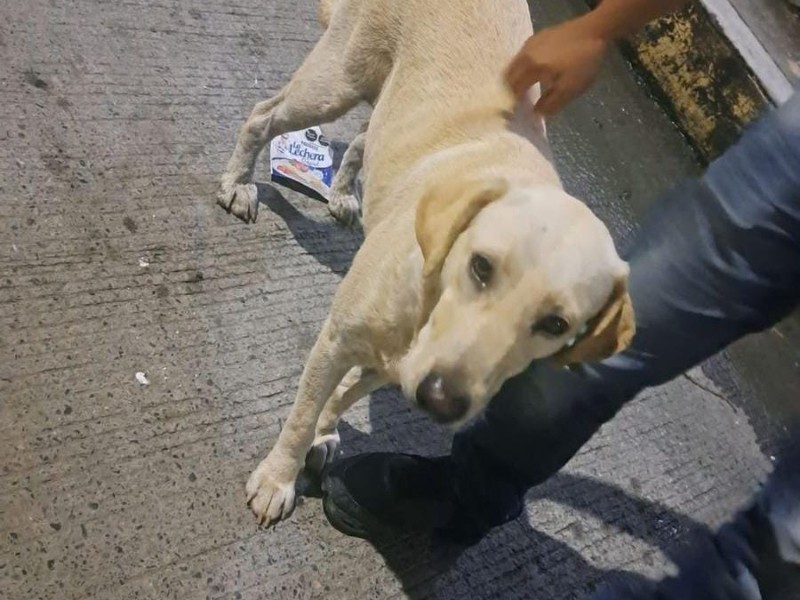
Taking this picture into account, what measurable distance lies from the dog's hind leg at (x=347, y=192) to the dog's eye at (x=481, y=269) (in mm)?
1384

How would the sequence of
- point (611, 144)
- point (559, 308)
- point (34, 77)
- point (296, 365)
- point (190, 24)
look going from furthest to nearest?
1. point (611, 144)
2. point (190, 24)
3. point (34, 77)
4. point (296, 365)
5. point (559, 308)

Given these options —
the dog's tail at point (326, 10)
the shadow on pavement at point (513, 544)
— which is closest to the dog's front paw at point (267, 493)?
the shadow on pavement at point (513, 544)

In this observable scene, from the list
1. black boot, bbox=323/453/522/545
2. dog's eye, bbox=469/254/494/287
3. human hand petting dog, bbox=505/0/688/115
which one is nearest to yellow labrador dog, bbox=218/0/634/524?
dog's eye, bbox=469/254/494/287

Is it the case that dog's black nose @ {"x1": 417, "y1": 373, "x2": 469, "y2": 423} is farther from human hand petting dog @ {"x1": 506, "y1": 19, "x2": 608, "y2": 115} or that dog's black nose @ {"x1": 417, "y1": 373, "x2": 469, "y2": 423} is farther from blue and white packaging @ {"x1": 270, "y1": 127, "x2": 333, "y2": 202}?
blue and white packaging @ {"x1": 270, "y1": 127, "x2": 333, "y2": 202}

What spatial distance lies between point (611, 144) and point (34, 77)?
279 cm

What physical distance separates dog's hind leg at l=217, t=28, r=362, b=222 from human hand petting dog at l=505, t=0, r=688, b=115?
86cm

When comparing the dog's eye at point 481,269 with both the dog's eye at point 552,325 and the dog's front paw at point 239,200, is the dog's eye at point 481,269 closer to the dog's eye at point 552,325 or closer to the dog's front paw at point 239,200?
the dog's eye at point 552,325

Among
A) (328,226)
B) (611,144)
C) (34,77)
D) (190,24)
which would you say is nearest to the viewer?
(34,77)

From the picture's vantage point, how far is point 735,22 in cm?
470

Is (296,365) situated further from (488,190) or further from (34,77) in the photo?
(34,77)

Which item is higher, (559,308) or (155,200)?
(559,308)

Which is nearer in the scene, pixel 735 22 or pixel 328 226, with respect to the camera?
pixel 328 226

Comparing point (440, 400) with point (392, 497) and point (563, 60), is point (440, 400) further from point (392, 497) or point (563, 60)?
point (563, 60)

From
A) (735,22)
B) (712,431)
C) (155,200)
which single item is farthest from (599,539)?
(735,22)
